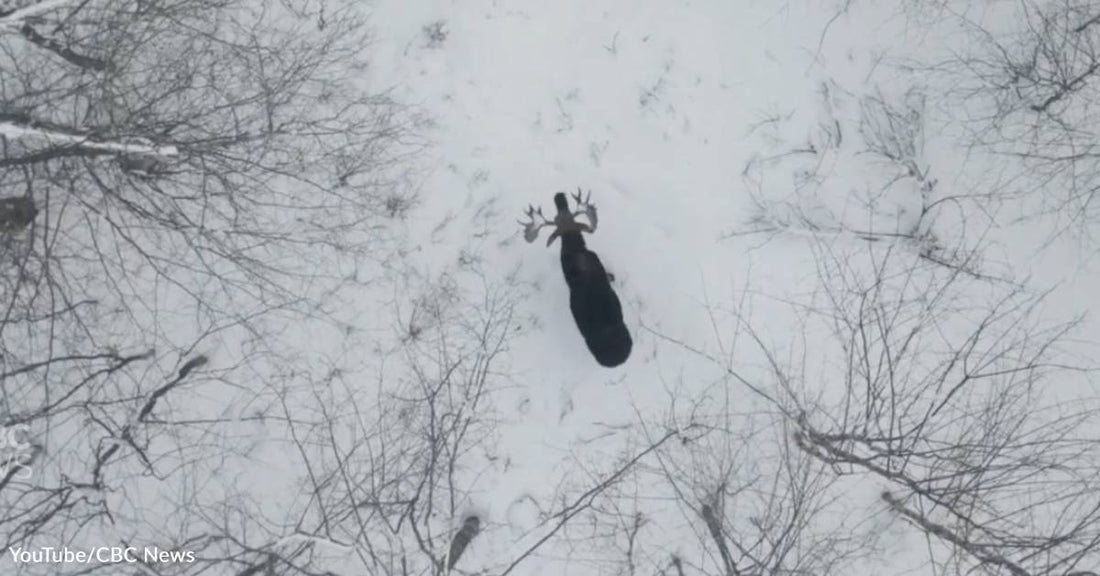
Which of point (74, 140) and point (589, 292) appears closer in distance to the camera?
point (74, 140)

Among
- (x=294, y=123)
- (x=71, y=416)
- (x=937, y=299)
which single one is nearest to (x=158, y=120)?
(x=294, y=123)

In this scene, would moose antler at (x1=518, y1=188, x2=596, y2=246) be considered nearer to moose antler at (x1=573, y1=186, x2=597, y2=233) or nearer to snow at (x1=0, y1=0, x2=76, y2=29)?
moose antler at (x1=573, y1=186, x2=597, y2=233)

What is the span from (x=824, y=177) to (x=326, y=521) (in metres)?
5.31

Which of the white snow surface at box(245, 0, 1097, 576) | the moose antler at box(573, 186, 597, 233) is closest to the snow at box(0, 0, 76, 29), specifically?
the white snow surface at box(245, 0, 1097, 576)

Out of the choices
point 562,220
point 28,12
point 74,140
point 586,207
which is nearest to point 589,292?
point 562,220

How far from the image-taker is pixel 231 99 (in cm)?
823

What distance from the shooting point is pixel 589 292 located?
834 centimetres

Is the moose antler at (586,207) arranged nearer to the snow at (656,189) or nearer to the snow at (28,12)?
the snow at (656,189)

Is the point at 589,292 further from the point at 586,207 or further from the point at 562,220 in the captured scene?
the point at 586,207

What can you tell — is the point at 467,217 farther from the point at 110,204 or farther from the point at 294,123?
the point at 110,204

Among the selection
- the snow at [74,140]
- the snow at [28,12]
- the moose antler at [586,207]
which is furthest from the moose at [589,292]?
the snow at [28,12]

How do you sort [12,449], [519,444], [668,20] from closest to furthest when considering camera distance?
[12,449] → [519,444] → [668,20]

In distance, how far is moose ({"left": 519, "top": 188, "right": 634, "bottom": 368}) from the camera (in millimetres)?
8305

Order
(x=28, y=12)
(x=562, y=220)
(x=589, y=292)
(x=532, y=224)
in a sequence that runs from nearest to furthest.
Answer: (x=28, y=12)
(x=589, y=292)
(x=562, y=220)
(x=532, y=224)
